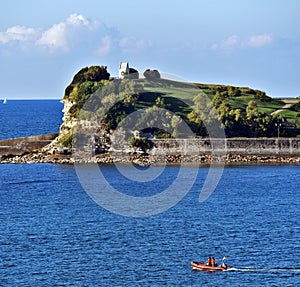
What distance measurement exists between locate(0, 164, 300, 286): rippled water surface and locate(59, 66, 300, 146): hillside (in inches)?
1537

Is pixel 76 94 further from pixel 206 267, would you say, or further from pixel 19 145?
pixel 206 267

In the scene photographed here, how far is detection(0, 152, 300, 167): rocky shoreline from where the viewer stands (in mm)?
141125

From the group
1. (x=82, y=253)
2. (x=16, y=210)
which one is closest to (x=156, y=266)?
(x=82, y=253)

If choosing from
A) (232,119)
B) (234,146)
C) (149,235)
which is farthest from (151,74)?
(149,235)

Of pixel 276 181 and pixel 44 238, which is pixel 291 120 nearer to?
pixel 276 181

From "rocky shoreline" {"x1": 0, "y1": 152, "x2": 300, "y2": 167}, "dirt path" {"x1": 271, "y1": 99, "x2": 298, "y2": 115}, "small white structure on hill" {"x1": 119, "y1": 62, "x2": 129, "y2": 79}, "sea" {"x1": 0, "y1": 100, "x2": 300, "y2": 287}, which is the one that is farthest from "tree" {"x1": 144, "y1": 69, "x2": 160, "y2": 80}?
"sea" {"x1": 0, "y1": 100, "x2": 300, "y2": 287}

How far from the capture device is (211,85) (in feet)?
627

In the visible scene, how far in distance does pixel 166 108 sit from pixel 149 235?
81.5m

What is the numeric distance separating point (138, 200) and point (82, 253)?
29425mm

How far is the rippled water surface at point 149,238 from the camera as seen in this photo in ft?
224

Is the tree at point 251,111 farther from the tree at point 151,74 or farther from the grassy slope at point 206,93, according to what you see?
the tree at point 151,74

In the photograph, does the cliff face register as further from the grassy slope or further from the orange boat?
the orange boat

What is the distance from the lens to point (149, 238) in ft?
267

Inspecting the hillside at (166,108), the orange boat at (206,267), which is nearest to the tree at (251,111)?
the hillside at (166,108)
